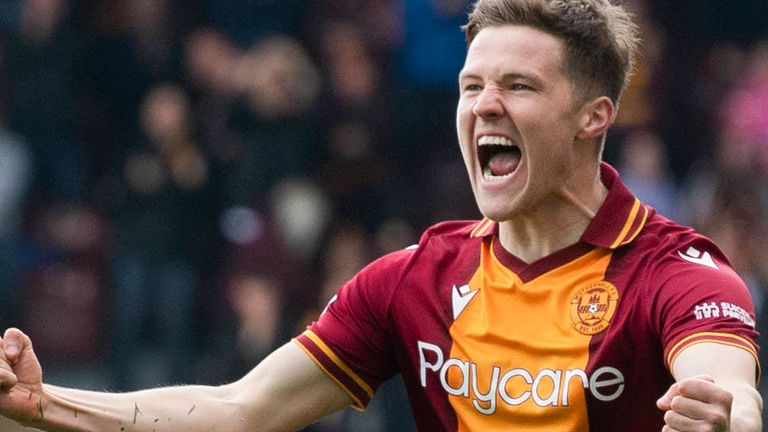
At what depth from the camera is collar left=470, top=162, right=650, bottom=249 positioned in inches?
210

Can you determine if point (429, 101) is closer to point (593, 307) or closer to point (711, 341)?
point (593, 307)

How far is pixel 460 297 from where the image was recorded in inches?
217

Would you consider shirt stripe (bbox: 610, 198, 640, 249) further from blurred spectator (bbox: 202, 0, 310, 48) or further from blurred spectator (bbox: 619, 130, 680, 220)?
blurred spectator (bbox: 202, 0, 310, 48)

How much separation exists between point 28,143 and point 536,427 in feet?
23.9

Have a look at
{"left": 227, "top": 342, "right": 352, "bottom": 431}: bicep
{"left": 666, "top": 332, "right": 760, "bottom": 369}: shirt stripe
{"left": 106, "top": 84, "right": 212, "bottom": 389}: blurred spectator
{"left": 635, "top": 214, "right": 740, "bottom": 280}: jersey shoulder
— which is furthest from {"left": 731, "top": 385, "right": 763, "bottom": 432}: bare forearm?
{"left": 106, "top": 84, "right": 212, "bottom": 389}: blurred spectator

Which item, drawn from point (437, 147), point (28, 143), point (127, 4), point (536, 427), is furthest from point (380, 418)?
point (536, 427)

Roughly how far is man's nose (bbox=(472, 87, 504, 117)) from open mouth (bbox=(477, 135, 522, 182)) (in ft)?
0.32

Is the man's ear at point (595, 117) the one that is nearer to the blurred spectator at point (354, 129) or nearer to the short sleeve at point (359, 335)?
the short sleeve at point (359, 335)

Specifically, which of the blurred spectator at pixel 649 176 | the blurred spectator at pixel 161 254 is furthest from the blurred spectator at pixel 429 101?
the blurred spectator at pixel 161 254

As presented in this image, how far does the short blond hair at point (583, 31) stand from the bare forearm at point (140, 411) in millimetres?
1446

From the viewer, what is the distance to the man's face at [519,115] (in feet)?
17.6

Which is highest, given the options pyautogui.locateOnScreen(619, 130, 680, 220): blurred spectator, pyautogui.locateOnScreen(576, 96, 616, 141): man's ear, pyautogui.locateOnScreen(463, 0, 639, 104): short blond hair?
Answer: pyautogui.locateOnScreen(463, 0, 639, 104): short blond hair

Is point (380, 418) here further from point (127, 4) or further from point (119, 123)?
point (127, 4)

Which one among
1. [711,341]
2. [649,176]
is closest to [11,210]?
[649,176]
